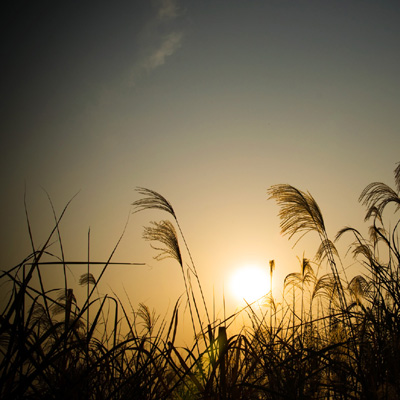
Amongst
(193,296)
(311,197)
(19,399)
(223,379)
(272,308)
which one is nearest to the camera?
(19,399)

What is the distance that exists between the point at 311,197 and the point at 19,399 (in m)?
2.98

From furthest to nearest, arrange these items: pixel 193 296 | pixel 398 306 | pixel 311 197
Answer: pixel 311 197
pixel 193 296
pixel 398 306

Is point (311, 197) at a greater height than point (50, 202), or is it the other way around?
point (311, 197)

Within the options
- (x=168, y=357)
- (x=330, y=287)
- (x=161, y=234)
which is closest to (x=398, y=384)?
(x=168, y=357)

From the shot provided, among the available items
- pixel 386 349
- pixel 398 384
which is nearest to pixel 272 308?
pixel 386 349

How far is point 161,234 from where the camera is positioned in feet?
10.7

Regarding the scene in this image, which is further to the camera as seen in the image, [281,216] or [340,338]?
[281,216]

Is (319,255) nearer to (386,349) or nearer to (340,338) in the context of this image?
(340,338)

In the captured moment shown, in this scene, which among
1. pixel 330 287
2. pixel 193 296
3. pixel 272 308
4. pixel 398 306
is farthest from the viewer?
pixel 330 287

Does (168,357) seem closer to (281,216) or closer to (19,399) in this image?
(19,399)

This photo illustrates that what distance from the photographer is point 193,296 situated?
2.45m

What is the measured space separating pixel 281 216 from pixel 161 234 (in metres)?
1.45

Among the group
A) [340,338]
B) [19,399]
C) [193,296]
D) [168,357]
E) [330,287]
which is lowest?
[19,399]

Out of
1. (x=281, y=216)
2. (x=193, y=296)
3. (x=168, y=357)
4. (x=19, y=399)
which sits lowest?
(x=19, y=399)
